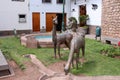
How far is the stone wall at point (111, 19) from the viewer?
1065cm

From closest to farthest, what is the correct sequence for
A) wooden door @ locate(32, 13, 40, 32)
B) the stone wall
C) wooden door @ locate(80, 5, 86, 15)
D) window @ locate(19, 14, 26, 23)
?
1. the stone wall
2. window @ locate(19, 14, 26, 23)
3. wooden door @ locate(80, 5, 86, 15)
4. wooden door @ locate(32, 13, 40, 32)

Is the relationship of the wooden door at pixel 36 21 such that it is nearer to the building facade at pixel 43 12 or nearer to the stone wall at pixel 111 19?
the building facade at pixel 43 12

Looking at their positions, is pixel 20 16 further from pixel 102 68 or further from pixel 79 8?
pixel 102 68

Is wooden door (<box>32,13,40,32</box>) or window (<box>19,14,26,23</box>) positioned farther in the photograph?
wooden door (<box>32,13,40,32</box>)

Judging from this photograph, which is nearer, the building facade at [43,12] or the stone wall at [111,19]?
the stone wall at [111,19]

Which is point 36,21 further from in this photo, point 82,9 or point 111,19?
point 111,19

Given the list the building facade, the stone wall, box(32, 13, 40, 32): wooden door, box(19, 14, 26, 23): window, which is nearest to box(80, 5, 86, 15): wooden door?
the building facade

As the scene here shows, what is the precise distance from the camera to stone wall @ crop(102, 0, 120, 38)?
10648 mm

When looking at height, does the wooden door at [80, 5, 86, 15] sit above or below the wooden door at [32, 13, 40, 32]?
above

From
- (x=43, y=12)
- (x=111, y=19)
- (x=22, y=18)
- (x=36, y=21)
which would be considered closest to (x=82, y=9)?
(x=43, y=12)

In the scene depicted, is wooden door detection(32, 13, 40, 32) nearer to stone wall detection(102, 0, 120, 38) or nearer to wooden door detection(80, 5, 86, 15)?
wooden door detection(80, 5, 86, 15)

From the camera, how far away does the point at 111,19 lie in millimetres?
11234

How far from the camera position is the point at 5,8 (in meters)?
18.9

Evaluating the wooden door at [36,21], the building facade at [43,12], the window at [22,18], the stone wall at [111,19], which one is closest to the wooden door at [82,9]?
the building facade at [43,12]
